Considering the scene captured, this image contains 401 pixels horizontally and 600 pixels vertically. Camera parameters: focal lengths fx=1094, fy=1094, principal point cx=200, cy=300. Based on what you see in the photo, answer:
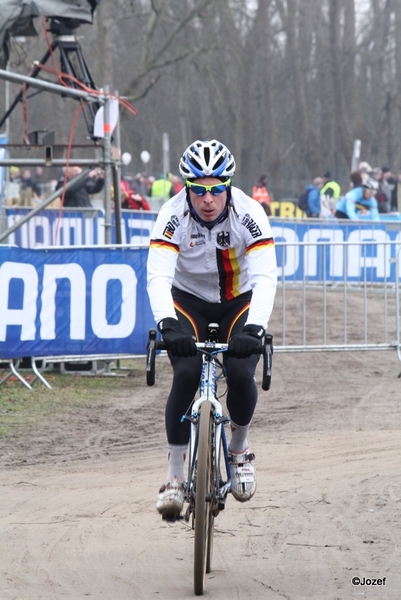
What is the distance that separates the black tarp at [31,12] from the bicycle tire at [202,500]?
296 inches

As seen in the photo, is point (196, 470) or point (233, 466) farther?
point (233, 466)

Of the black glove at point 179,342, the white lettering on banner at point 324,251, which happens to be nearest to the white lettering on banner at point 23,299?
the white lettering on banner at point 324,251

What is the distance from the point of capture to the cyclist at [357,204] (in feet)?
71.6

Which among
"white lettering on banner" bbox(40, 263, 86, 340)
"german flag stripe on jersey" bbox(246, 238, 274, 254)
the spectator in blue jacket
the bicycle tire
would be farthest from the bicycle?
the spectator in blue jacket

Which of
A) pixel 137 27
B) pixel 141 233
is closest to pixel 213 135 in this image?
pixel 137 27

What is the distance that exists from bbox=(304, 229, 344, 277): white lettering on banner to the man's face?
6734 mm

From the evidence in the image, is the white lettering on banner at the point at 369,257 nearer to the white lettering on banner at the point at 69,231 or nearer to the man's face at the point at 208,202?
the white lettering on banner at the point at 69,231

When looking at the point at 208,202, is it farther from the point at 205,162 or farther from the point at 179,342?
the point at 179,342

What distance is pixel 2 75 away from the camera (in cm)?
1083

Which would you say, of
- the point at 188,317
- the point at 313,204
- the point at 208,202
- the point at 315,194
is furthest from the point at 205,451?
the point at 315,194

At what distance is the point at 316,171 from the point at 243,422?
139ft

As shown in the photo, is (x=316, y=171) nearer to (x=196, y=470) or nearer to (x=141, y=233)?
(x=141, y=233)

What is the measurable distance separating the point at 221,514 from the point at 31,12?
692 cm

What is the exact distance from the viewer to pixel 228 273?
18.2 feet
